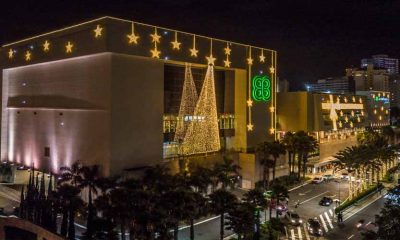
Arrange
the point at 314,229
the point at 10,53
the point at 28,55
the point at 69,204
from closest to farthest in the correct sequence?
the point at 69,204
the point at 314,229
the point at 28,55
the point at 10,53

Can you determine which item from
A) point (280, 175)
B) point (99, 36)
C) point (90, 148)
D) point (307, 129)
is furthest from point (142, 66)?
point (307, 129)

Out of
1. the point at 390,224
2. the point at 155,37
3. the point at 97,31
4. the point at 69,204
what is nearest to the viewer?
the point at 390,224

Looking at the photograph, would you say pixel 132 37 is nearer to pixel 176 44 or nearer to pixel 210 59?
pixel 176 44

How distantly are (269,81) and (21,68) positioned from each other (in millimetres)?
42286

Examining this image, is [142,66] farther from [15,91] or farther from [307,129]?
[307,129]

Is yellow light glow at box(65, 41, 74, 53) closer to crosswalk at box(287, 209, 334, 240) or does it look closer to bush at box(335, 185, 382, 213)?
crosswalk at box(287, 209, 334, 240)

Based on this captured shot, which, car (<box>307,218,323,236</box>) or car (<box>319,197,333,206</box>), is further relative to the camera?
car (<box>319,197,333,206</box>)

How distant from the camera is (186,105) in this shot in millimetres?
55500

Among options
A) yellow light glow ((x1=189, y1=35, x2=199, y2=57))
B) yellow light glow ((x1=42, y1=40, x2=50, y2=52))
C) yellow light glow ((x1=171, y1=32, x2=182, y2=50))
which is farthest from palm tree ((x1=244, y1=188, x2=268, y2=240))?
yellow light glow ((x1=42, y1=40, x2=50, y2=52))

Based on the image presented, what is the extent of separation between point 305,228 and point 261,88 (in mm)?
30292

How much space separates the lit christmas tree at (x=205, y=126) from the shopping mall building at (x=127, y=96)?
0.49 feet

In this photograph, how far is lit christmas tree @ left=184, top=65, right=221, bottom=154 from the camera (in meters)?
54.1

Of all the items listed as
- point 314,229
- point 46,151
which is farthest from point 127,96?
point 314,229

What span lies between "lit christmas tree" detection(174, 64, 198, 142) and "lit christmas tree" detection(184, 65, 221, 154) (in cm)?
97
